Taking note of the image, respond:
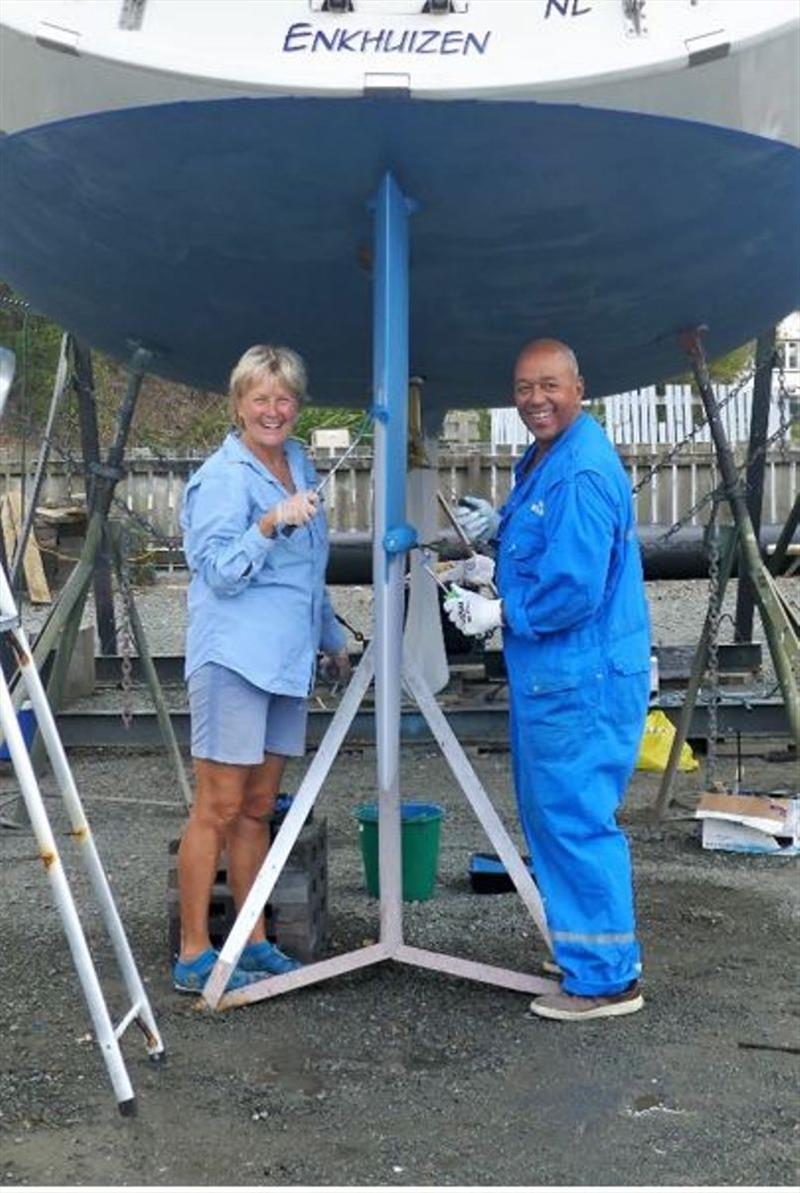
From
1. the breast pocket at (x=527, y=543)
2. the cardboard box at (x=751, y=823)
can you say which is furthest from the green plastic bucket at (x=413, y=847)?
the cardboard box at (x=751, y=823)

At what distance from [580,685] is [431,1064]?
1.05 meters

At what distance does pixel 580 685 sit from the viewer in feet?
14.3

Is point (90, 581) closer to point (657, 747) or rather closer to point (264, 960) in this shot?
point (264, 960)

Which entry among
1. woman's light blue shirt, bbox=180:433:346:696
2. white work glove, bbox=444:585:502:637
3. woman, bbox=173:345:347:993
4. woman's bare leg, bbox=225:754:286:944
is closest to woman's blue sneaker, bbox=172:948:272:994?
woman, bbox=173:345:347:993

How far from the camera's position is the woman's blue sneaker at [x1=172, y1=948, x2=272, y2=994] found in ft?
15.3

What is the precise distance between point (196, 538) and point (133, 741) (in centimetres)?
417

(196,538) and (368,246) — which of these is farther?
(368,246)

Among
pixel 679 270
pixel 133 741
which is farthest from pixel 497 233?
pixel 133 741

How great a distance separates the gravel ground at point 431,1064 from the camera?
3.52m

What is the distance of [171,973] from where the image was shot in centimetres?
490

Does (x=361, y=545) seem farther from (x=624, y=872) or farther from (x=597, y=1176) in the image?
(x=597, y=1176)

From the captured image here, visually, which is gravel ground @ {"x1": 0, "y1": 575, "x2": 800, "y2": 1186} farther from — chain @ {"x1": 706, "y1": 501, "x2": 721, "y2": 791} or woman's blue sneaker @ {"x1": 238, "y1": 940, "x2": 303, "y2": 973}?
chain @ {"x1": 706, "y1": 501, "x2": 721, "y2": 791}

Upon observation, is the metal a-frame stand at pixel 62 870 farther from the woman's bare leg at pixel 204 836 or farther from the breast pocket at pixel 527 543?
the breast pocket at pixel 527 543

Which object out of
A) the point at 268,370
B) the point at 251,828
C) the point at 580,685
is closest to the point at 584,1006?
the point at 580,685
